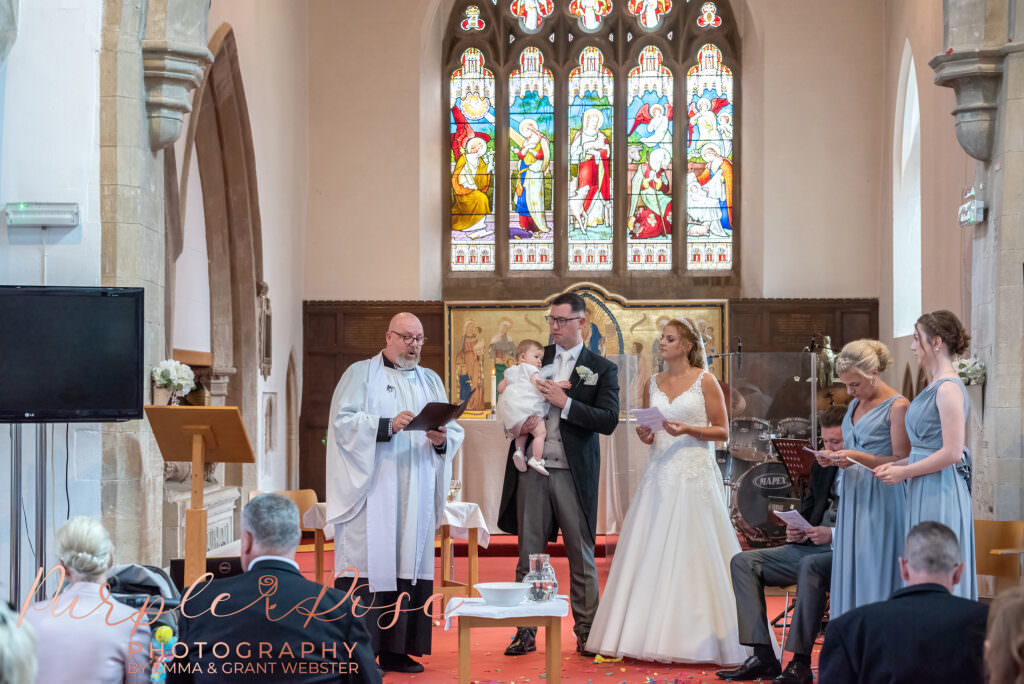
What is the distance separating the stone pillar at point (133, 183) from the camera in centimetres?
605

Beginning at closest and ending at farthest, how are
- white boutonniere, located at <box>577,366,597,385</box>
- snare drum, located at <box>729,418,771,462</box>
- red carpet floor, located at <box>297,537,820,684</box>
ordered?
red carpet floor, located at <box>297,537,820,684</box> < white boutonniere, located at <box>577,366,597,385</box> < snare drum, located at <box>729,418,771,462</box>

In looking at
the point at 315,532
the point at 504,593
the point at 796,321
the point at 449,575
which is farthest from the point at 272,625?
the point at 796,321

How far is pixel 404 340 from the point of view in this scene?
5.65 metres

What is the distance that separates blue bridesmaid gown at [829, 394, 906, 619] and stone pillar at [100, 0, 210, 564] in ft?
11.3

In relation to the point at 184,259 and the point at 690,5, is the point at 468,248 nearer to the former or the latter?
the point at 690,5

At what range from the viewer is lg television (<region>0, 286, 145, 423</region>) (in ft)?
16.8

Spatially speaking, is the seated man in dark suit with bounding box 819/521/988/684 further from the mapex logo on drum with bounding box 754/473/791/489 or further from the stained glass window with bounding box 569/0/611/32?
the stained glass window with bounding box 569/0/611/32

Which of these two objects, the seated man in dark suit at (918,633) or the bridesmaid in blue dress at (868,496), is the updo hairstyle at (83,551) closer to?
the seated man in dark suit at (918,633)

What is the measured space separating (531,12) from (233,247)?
5.76 m

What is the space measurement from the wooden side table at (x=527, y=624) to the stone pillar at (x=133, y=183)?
2257 millimetres

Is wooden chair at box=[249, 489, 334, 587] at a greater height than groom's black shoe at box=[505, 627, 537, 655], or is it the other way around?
wooden chair at box=[249, 489, 334, 587]

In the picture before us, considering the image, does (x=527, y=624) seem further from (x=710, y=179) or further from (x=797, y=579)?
(x=710, y=179)

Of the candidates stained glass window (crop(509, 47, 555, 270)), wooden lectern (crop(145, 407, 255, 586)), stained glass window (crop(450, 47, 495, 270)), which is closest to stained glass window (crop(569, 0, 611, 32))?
stained glass window (crop(509, 47, 555, 270))

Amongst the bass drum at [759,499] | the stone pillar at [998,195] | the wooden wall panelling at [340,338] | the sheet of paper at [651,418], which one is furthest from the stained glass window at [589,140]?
the sheet of paper at [651,418]
